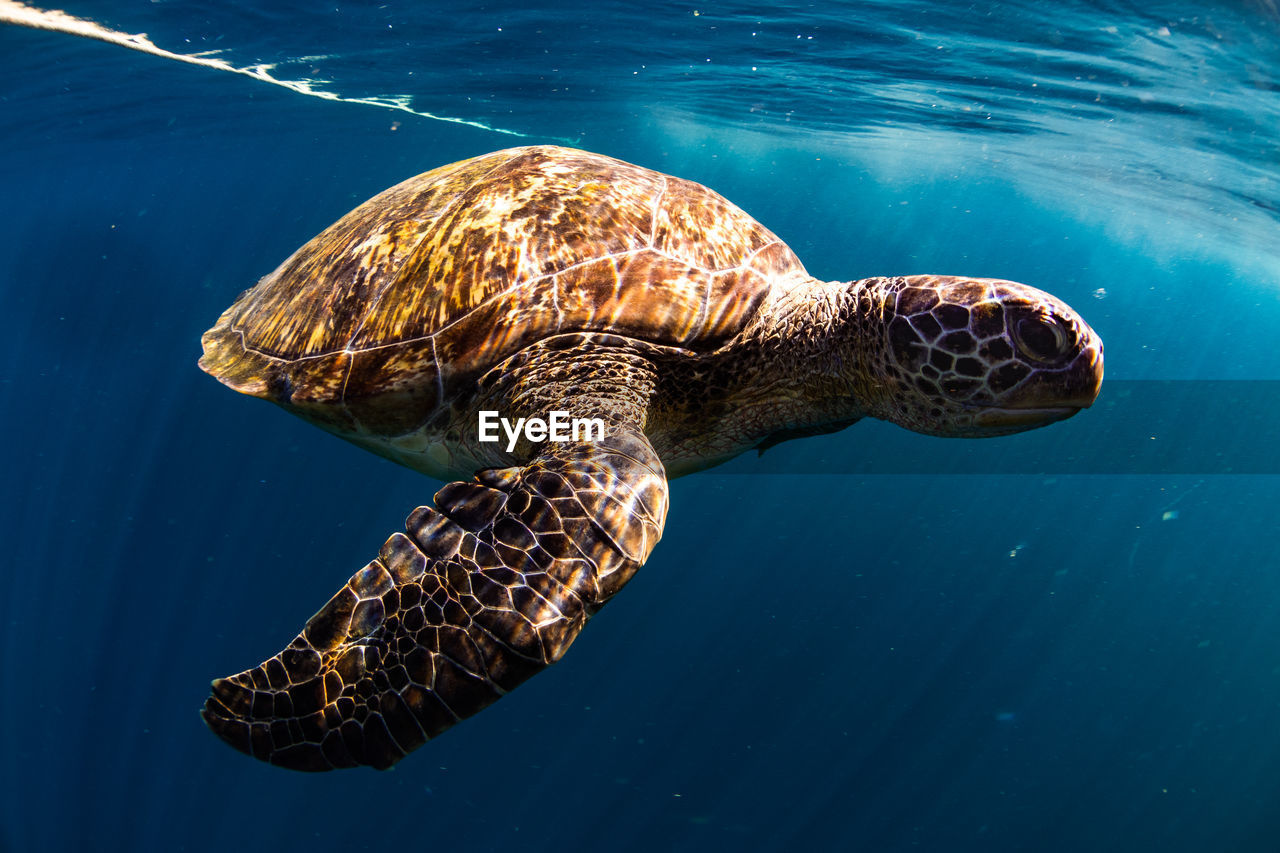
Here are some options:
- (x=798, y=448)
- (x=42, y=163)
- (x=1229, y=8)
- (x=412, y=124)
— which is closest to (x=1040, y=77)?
(x=1229, y=8)

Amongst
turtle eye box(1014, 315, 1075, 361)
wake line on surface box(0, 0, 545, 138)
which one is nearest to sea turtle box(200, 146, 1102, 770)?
turtle eye box(1014, 315, 1075, 361)

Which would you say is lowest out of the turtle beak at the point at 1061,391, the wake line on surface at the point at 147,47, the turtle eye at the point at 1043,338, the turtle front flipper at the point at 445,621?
the turtle front flipper at the point at 445,621

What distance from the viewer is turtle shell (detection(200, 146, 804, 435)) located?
2.77 metres

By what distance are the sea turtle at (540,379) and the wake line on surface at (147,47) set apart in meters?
7.28

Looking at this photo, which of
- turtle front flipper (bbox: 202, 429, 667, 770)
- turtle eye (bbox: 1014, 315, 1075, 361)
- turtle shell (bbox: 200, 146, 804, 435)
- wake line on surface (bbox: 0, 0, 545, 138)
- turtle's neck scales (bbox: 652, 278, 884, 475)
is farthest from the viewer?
wake line on surface (bbox: 0, 0, 545, 138)

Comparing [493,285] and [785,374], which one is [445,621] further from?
[785,374]

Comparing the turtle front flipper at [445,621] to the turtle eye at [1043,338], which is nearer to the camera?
the turtle front flipper at [445,621]

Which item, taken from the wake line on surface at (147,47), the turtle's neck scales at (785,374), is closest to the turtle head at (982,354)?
the turtle's neck scales at (785,374)

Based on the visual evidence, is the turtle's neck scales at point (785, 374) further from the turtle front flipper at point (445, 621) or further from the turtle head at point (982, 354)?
the turtle front flipper at point (445, 621)

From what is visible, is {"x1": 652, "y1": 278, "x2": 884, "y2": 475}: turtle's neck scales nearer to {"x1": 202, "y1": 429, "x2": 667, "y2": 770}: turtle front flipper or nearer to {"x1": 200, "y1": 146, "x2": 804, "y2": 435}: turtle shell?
{"x1": 200, "y1": 146, "x2": 804, "y2": 435}: turtle shell

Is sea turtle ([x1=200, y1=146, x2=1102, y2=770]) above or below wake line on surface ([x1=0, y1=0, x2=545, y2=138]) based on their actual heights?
below

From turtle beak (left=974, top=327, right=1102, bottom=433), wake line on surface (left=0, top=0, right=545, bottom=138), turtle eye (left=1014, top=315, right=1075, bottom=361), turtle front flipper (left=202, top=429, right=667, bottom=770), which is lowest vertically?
turtle front flipper (left=202, top=429, right=667, bottom=770)

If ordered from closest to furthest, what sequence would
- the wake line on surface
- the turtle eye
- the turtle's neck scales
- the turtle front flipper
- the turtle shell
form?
1. the turtle front flipper
2. the turtle eye
3. the turtle shell
4. the turtle's neck scales
5. the wake line on surface

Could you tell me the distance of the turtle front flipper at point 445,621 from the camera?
1.87 meters
